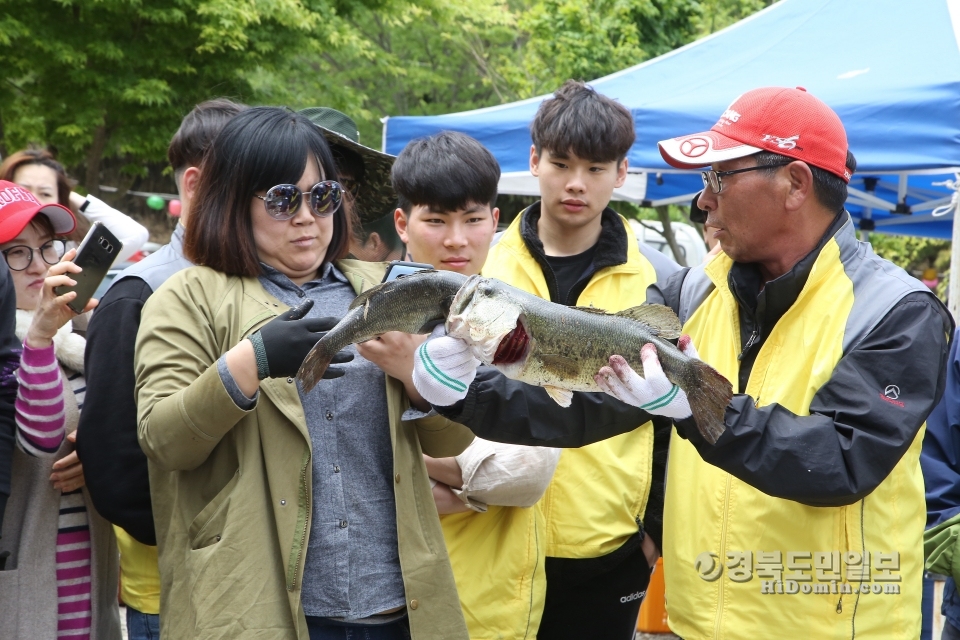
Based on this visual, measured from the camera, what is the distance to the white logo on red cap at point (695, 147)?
2758mm

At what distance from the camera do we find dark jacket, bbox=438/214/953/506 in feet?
7.87

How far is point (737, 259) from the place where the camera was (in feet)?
9.26

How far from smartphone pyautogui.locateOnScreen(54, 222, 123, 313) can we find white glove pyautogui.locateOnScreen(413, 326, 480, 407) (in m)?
1.21

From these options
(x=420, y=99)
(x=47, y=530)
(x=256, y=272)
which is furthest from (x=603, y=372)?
(x=420, y=99)

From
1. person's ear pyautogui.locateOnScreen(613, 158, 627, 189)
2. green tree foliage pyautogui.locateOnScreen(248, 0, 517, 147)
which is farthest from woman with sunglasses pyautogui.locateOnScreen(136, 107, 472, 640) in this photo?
green tree foliage pyautogui.locateOnScreen(248, 0, 517, 147)

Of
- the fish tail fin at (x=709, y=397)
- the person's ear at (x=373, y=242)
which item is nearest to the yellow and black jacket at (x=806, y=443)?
the fish tail fin at (x=709, y=397)

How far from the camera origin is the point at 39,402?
292 cm

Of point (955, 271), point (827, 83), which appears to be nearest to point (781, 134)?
point (827, 83)

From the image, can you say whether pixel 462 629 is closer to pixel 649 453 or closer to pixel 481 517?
pixel 481 517

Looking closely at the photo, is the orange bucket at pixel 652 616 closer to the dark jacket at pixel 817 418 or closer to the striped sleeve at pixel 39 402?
the dark jacket at pixel 817 418

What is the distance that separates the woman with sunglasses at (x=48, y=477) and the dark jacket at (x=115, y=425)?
0.62 ft

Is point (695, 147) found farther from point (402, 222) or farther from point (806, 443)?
point (402, 222)

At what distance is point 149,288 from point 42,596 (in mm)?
1082

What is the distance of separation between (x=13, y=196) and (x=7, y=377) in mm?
663
